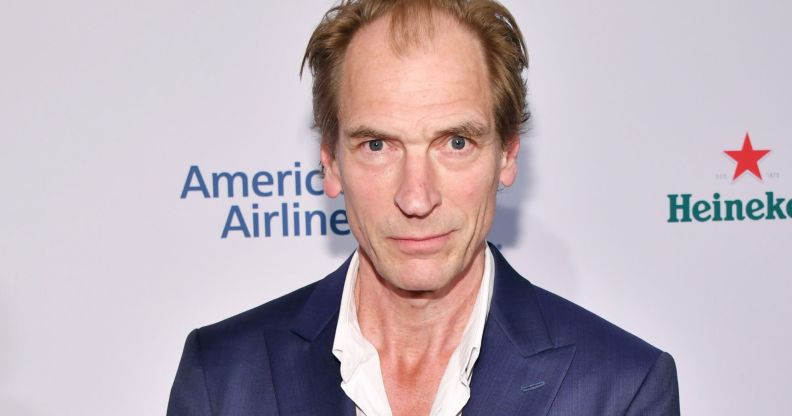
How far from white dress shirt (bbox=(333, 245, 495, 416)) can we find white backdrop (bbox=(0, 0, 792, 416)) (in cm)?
89

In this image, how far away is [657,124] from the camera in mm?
2969

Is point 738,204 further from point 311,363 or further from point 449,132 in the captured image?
point 311,363

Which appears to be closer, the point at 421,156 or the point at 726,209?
the point at 421,156

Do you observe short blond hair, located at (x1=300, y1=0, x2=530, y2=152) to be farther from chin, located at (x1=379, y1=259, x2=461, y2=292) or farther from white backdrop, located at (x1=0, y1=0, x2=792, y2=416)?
white backdrop, located at (x1=0, y1=0, x2=792, y2=416)

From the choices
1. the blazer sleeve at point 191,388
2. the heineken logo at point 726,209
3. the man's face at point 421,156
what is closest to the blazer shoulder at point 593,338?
the man's face at point 421,156

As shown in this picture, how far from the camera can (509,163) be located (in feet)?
6.93

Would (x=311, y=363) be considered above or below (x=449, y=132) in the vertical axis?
below

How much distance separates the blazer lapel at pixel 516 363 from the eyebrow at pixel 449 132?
0.40m

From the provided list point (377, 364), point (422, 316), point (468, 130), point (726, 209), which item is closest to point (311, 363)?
point (377, 364)

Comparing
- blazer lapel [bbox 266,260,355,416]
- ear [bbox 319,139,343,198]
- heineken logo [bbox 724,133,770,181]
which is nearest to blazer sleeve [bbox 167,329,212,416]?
blazer lapel [bbox 266,260,355,416]

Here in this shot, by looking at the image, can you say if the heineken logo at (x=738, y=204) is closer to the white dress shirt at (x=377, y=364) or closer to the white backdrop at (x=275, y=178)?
the white backdrop at (x=275, y=178)

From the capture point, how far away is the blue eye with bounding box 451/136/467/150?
1.88 metres

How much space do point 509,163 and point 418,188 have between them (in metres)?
0.38

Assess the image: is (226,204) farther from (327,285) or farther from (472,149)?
(472,149)
